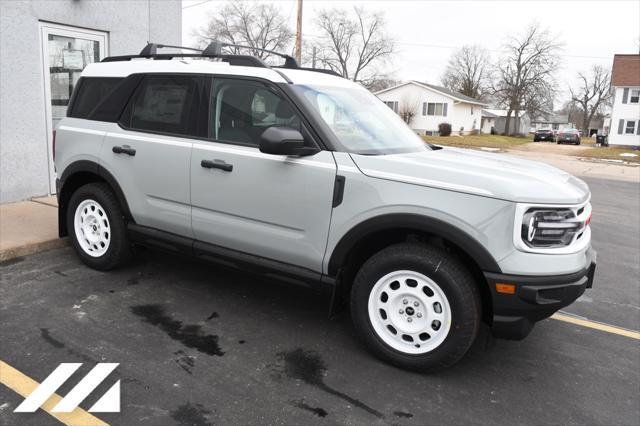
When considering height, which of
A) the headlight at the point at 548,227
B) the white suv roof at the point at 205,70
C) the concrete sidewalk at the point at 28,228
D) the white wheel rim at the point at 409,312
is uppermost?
the white suv roof at the point at 205,70

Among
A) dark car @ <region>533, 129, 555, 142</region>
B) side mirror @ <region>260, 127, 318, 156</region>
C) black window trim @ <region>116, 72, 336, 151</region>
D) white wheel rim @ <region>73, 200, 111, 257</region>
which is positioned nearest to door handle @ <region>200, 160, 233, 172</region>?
black window trim @ <region>116, 72, 336, 151</region>

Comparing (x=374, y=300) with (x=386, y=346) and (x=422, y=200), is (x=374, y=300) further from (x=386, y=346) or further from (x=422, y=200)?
(x=422, y=200)

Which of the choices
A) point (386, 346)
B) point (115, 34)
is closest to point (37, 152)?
point (115, 34)

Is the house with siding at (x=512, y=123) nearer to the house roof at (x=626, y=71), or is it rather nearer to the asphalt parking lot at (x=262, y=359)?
the house roof at (x=626, y=71)

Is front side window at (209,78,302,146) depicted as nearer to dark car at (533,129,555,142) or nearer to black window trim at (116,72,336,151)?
black window trim at (116,72,336,151)

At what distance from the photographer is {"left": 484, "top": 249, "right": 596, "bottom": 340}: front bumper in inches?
117

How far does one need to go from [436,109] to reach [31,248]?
52.3 metres

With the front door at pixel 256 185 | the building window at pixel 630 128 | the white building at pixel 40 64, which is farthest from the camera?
the building window at pixel 630 128

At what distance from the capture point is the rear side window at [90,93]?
4.69 metres

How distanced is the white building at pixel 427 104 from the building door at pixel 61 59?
4724 centimetres

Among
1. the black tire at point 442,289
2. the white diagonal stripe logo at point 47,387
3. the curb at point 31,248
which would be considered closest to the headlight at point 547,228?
the black tire at point 442,289

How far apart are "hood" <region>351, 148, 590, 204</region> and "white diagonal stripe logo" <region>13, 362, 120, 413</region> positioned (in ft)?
6.65

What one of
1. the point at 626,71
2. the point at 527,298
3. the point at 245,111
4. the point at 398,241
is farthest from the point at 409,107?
the point at 527,298

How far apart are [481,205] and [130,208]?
2986 mm
